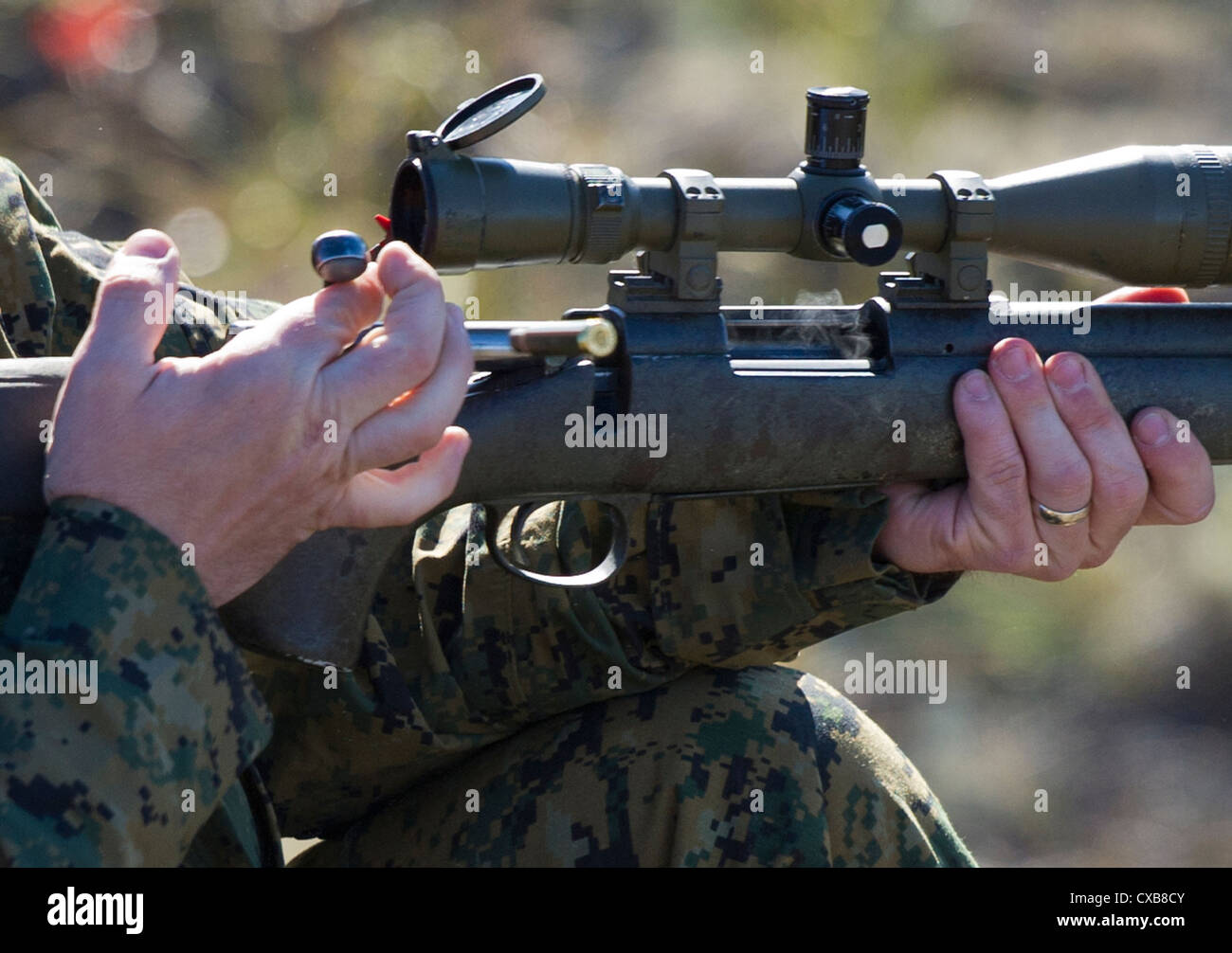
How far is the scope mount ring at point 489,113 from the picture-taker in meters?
2.29

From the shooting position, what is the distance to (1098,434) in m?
2.55

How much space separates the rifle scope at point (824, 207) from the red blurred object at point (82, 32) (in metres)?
6.24

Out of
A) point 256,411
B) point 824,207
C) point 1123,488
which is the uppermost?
point 824,207

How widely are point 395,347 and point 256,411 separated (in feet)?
0.67

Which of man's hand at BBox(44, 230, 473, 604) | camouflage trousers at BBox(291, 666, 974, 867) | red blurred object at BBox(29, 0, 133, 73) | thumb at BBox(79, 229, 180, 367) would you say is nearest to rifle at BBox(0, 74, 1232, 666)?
man's hand at BBox(44, 230, 473, 604)

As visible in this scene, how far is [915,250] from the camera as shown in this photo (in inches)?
102
